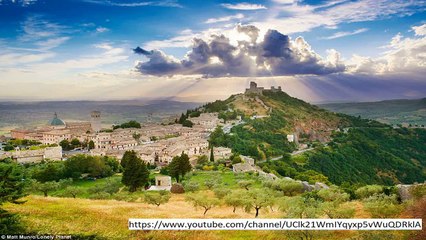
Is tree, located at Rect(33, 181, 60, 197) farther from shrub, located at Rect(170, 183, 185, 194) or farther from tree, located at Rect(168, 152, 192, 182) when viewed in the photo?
tree, located at Rect(168, 152, 192, 182)

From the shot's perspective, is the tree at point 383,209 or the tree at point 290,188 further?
the tree at point 290,188

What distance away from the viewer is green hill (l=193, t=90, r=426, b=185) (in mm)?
78500

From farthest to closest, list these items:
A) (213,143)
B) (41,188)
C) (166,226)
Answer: (213,143) → (41,188) → (166,226)

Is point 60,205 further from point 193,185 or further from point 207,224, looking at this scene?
point 193,185

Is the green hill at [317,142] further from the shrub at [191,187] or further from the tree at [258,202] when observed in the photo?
the tree at [258,202]

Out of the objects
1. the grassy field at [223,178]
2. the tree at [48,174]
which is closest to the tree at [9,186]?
the grassy field at [223,178]

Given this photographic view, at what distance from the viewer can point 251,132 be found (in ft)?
307

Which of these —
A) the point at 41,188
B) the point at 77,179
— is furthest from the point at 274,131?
the point at 41,188

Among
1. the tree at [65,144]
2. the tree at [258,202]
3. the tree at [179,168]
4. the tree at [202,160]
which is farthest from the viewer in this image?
the tree at [65,144]

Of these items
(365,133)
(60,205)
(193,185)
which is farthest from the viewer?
(365,133)

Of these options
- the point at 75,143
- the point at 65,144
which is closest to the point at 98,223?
the point at 65,144

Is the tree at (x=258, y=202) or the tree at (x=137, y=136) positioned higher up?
the tree at (x=258, y=202)

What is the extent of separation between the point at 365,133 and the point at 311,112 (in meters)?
23.5

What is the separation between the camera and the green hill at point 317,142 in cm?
7850
